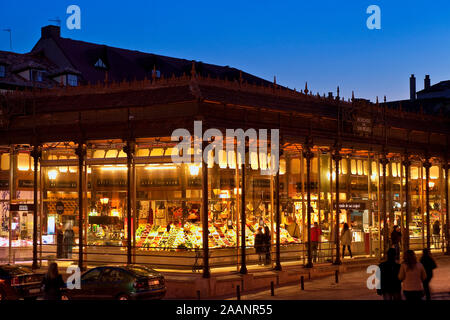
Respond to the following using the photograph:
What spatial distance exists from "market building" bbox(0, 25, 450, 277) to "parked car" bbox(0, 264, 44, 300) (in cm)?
368

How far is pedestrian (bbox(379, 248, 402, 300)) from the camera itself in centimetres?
1506

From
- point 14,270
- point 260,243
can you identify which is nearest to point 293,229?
point 260,243

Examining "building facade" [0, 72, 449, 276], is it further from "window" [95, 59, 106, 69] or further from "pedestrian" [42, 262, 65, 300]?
"window" [95, 59, 106, 69]

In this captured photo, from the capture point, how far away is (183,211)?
84.2 ft

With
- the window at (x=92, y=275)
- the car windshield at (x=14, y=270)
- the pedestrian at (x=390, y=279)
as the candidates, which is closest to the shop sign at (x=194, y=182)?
the window at (x=92, y=275)

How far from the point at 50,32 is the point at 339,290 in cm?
4243

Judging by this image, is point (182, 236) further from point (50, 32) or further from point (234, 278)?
point (50, 32)

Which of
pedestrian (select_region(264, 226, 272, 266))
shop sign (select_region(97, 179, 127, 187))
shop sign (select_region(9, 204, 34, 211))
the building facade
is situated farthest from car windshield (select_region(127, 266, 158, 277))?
shop sign (select_region(97, 179, 127, 187))

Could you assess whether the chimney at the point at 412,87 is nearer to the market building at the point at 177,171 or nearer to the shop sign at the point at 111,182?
A: the market building at the point at 177,171

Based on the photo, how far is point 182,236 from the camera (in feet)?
81.3

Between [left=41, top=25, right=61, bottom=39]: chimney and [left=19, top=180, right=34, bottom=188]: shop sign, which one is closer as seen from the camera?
[left=19, top=180, right=34, bottom=188]: shop sign
